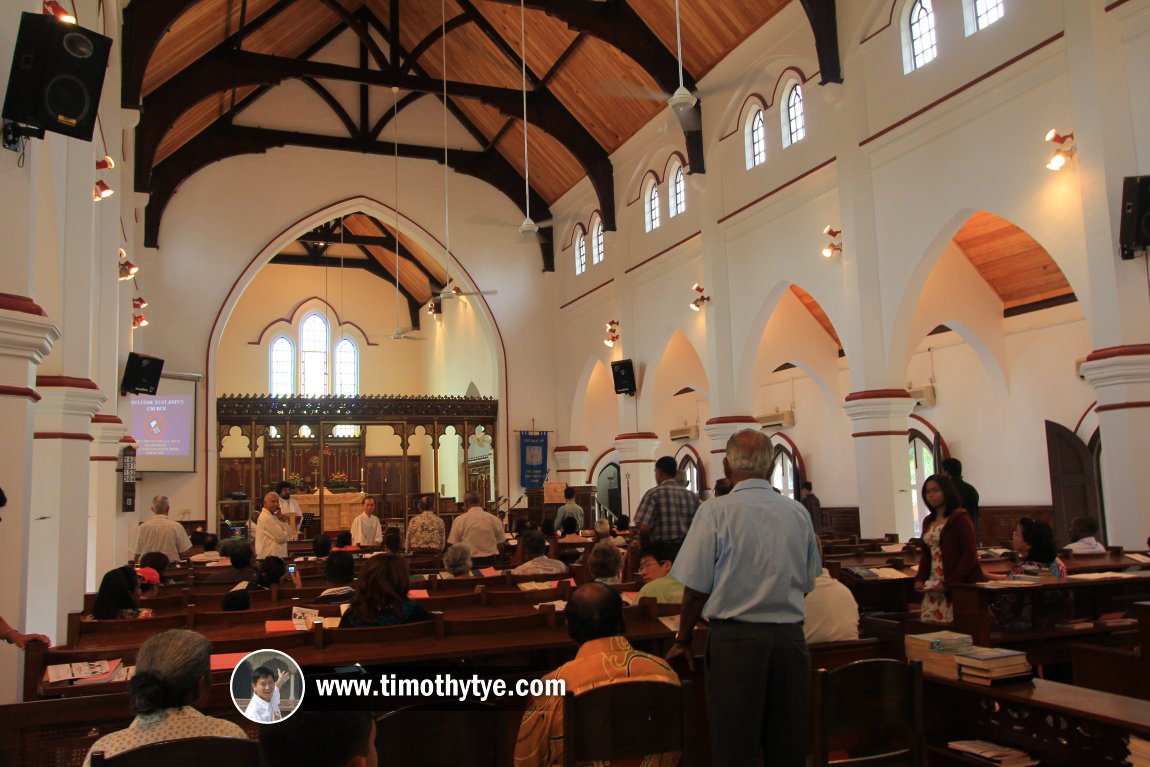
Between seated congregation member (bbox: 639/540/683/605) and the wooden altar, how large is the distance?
41.1ft

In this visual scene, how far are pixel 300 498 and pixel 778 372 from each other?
9769 mm

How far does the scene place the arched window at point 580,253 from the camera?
1972 cm

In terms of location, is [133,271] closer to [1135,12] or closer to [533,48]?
[533,48]

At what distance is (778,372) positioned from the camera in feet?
61.2

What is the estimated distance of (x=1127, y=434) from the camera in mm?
7891

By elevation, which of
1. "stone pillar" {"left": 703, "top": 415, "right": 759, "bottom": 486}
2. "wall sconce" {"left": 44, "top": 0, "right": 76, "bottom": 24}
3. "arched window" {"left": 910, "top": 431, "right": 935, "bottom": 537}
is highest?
"wall sconce" {"left": 44, "top": 0, "right": 76, "bottom": 24}

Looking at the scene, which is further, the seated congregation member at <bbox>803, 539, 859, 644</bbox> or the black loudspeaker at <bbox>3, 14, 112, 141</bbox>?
the black loudspeaker at <bbox>3, 14, 112, 141</bbox>

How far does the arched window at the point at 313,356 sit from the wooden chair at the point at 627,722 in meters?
24.4

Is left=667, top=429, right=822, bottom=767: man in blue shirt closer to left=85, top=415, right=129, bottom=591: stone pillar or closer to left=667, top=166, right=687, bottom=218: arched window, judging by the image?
left=85, top=415, right=129, bottom=591: stone pillar

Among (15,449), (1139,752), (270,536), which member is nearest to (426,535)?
(270,536)

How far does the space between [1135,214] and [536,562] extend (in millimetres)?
5738

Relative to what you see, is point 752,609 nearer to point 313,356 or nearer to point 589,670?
point 589,670

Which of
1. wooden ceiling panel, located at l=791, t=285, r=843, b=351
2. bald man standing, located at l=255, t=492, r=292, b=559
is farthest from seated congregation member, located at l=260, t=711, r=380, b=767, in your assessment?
wooden ceiling panel, located at l=791, t=285, r=843, b=351

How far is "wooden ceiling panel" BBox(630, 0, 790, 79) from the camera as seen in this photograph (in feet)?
43.0
